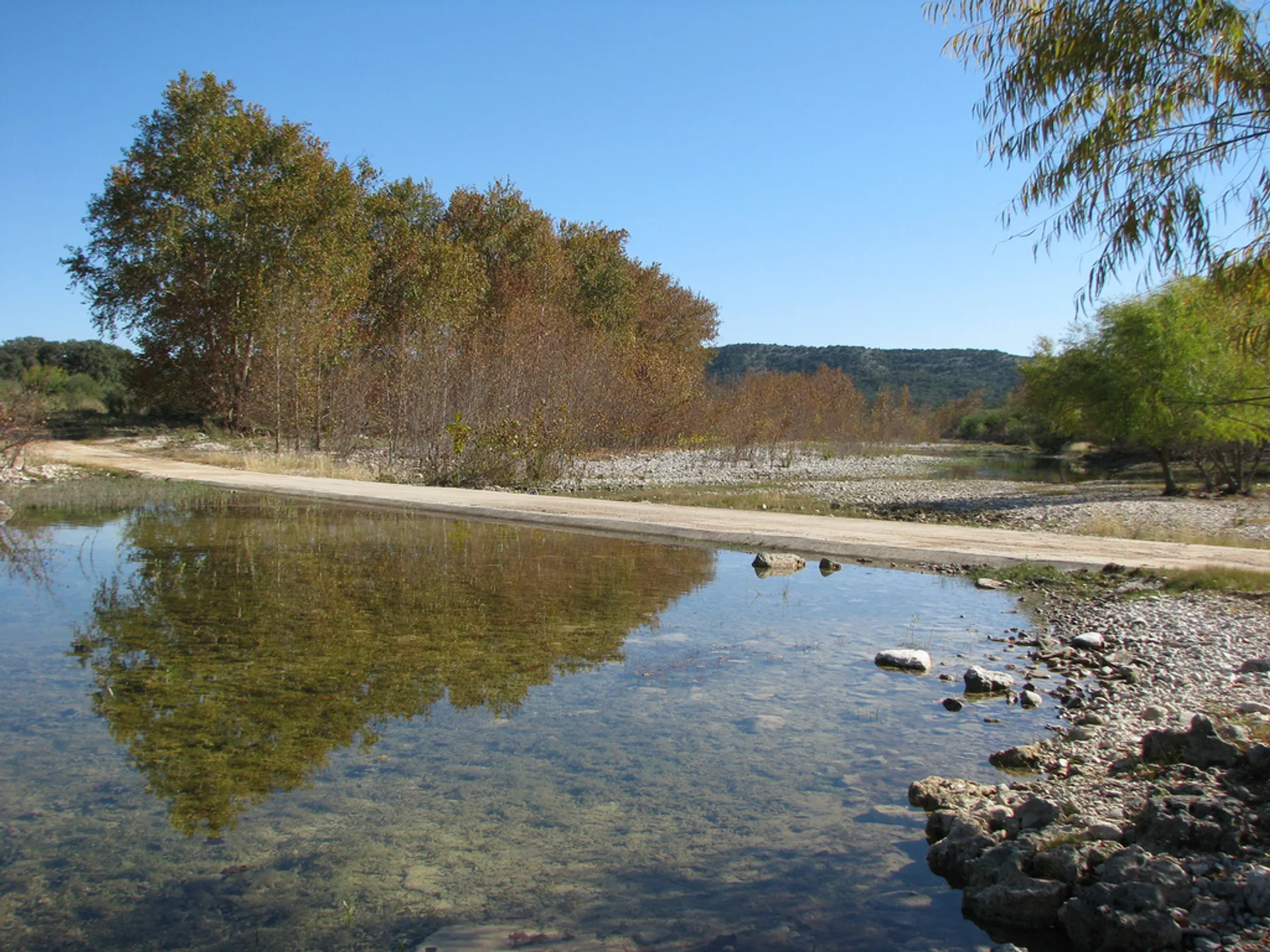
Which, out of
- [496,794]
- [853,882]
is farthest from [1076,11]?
[496,794]

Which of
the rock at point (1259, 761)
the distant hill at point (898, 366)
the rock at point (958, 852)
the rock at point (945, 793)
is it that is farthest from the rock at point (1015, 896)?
the distant hill at point (898, 366)

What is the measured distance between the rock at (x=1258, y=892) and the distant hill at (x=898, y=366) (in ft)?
349

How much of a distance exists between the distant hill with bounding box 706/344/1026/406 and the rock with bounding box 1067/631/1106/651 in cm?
10174

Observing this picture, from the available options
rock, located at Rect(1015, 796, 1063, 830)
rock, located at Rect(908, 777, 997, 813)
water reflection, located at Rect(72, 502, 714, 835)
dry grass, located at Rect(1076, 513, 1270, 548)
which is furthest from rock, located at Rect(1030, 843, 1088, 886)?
dry grass, located at Rect(1076, 513, 1270, 548)

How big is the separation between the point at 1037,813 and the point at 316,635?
214 inches

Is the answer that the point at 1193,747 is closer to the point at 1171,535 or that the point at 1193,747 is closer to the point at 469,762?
the point at 469,762

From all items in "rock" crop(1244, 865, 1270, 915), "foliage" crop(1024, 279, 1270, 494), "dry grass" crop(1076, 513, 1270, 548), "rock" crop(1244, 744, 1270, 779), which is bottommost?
"rock" crop(1244, 865, 1270, 915)

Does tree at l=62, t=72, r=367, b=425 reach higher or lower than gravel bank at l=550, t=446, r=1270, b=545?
higher

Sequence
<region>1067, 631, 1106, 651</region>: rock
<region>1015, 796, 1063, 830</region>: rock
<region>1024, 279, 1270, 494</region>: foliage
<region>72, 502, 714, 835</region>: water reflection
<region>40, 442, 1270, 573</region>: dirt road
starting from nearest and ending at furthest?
<region>1015, 796, 1063, 830</region>: rock, <region>72, 502, 714, 835</region>: water reflection, <region>1067, 631, 1106, 651</region>: rock, <region>40, 442, 1270, 573</region>: dirt road, <region>1024, 279, 1270, 494</region>: foliage

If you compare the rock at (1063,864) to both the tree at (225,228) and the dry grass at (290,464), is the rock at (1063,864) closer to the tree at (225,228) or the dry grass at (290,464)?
the dry grass at (290,464)

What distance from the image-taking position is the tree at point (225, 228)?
31.7 m

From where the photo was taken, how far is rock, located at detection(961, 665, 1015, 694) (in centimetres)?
665

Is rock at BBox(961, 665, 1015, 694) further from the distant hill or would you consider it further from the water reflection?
the distant hill

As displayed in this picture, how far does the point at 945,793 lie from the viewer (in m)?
4.68
